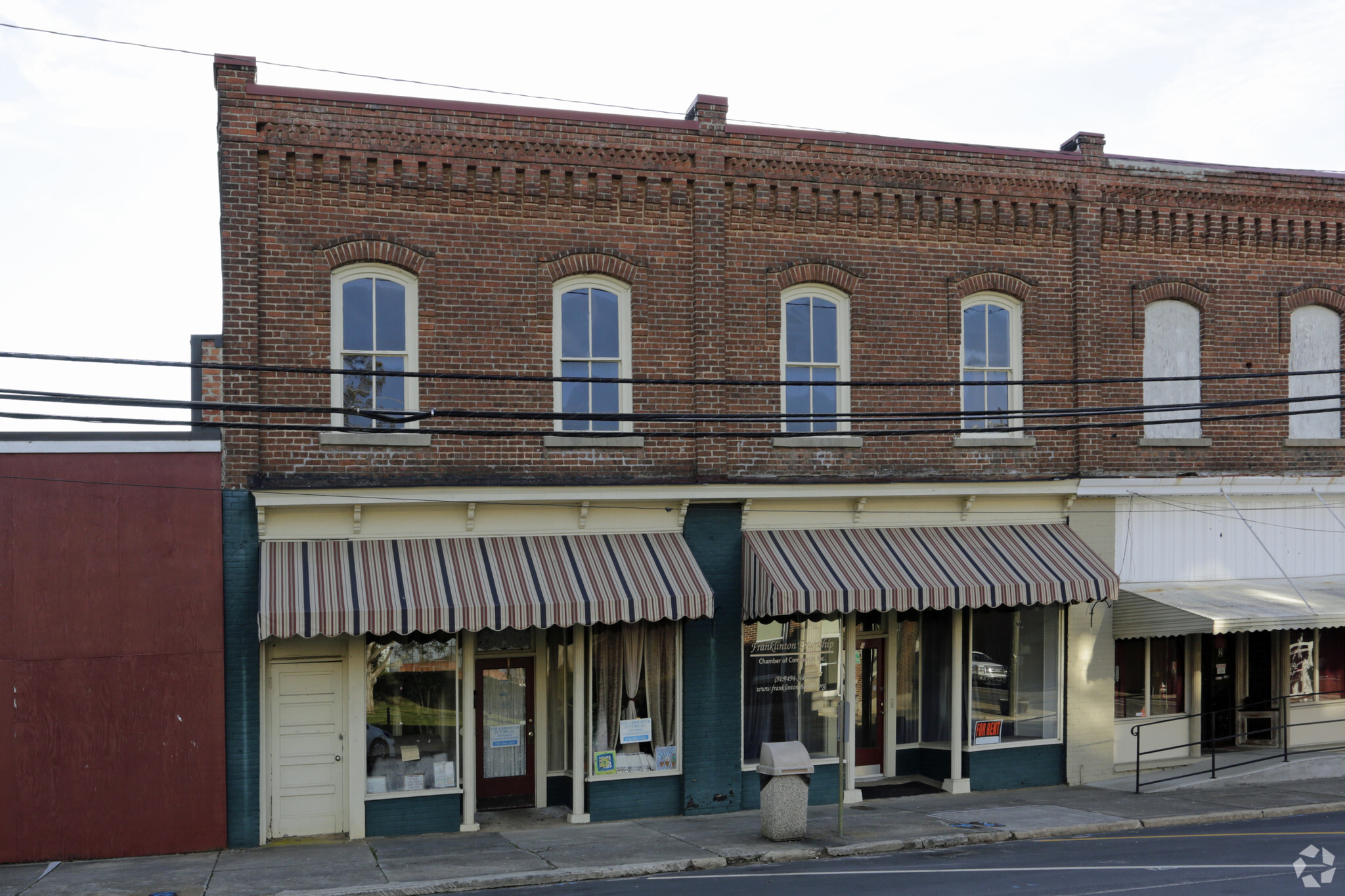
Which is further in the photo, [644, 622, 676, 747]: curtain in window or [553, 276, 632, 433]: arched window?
[644, 622, 676, 747]: curtain in window

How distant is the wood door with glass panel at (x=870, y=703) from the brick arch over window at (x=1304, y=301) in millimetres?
8277

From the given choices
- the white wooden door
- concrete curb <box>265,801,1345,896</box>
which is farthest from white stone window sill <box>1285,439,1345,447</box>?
the white wooden door

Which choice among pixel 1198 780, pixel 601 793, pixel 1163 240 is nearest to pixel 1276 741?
pixel 1198 780

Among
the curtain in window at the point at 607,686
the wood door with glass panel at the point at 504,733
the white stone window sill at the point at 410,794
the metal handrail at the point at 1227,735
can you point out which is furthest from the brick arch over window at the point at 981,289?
the white stone window sill at the point at 410,794

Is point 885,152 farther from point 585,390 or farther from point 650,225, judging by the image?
point 585,390

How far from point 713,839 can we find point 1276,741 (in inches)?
425

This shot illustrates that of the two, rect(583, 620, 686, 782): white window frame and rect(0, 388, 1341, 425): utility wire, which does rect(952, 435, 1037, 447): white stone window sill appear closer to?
rect(0, 388, 1341, 425): utility wire

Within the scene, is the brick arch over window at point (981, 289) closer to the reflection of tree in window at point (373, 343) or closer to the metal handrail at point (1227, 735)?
the metal handrail at point (1227, 735)

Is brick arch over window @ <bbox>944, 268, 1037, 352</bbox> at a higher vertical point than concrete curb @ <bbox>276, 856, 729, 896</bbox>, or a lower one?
higher

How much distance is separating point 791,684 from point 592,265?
652 cm

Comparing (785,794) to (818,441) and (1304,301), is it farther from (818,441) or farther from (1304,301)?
(1304,301)

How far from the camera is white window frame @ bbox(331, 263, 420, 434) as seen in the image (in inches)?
562

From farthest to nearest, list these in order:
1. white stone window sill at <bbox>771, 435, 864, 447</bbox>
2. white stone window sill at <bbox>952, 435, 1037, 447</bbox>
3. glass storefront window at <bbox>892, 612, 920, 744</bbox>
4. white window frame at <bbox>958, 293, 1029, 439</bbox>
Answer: glass storefront window at <bbox>892, 612, 920, 744</bbox>, white window frame at <bbox>958, 293, 1029, 439</bbox>, white stone window sill at <bbox>952, 435, 1037, 447</bbox>, white stone window sill at <bbox>771, 435, 864, 447</bbox>
